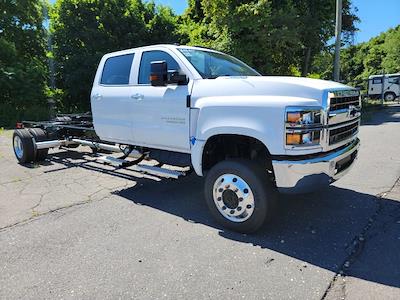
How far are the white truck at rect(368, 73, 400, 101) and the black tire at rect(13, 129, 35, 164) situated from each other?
32462 millimetres

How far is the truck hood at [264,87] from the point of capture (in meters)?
3.86

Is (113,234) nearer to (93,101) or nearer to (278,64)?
(93,101)

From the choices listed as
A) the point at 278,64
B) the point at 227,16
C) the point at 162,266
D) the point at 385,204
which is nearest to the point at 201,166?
the point at 162,266

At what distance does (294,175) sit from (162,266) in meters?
A: 1.64

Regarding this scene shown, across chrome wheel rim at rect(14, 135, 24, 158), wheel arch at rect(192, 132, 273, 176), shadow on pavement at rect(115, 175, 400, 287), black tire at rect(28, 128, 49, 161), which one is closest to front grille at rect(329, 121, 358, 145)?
wheel arch at rect(192, 132, 273, 176)

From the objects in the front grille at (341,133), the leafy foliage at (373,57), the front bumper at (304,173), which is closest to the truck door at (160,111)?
the front bumper at (304,173)

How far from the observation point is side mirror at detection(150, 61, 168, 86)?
4.67 metres

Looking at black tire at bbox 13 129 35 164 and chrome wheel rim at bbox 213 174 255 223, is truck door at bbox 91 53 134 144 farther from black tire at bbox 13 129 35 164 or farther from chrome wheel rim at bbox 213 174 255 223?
black tire at bbox 13 129 35 164

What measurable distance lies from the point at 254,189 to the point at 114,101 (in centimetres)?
299

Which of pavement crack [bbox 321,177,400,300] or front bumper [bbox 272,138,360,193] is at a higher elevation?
front bumper [bbox 272,138,360,193]

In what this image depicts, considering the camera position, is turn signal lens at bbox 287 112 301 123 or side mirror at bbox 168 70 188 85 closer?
turn signal lens at bbox 287 112 301 123

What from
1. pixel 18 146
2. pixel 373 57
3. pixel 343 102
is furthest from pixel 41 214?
pixel 373 57

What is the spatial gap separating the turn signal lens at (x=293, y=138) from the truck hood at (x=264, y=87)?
1.39 ft

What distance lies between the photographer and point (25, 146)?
26.2ft
